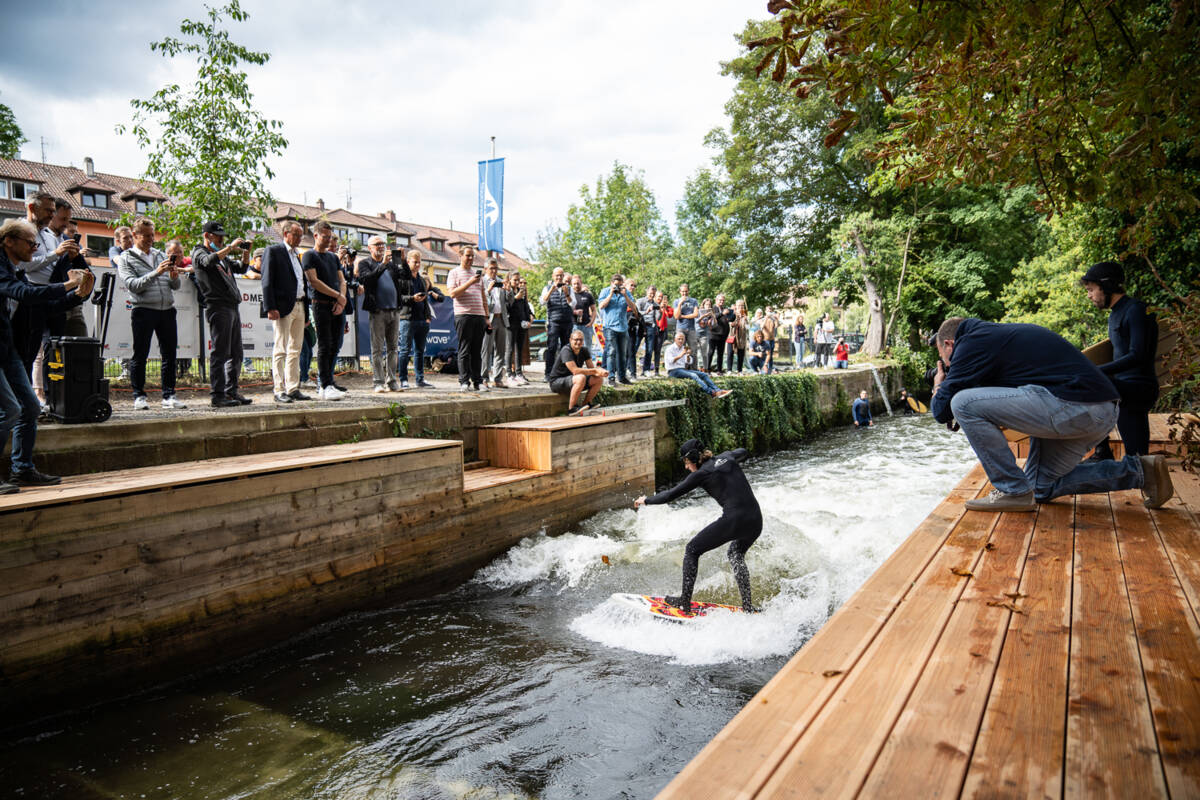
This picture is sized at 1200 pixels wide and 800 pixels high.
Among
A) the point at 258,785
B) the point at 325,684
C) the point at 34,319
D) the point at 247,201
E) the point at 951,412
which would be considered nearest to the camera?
the point at 258,785

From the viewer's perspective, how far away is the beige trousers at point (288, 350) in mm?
8352

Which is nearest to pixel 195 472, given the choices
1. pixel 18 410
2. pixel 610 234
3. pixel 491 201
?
pixel 18 410

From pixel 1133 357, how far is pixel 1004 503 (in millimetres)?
1655

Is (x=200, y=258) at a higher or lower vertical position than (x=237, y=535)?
higher

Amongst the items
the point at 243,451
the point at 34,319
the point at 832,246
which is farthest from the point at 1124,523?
the point at 832,246

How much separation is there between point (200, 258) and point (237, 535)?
370 cm

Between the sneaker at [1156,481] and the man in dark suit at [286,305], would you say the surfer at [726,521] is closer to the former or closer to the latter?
the sneaker at [1156,481]

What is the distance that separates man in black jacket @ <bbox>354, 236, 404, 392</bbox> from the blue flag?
7.30 m

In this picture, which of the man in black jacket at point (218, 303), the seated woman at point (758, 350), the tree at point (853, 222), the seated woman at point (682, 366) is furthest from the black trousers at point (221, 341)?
the tree at point (853, 222)

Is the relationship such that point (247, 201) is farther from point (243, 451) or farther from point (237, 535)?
point (237, 535)

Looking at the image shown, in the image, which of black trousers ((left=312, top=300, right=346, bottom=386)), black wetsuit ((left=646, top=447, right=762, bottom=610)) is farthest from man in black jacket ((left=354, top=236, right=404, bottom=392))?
black wetsuit ((left=646, top=447, right=762, bottom=610))

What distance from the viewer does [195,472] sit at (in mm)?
5371

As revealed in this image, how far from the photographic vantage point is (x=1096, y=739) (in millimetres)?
1955

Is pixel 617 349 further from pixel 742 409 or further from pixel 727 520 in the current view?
pixel 727 520
